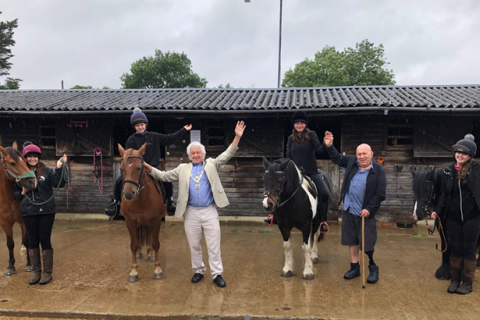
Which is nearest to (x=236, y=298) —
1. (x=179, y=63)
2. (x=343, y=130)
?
(x=343, y=130)

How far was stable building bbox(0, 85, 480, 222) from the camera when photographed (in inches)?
296

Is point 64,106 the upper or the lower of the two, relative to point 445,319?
upper

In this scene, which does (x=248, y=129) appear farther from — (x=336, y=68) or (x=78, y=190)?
(x=336, y=68)

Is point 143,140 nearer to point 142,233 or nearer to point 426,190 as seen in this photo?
point 142,233

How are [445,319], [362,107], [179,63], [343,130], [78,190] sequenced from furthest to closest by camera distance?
[179,63]
[78,190]
[343,130]
[362,107]
[445,319]

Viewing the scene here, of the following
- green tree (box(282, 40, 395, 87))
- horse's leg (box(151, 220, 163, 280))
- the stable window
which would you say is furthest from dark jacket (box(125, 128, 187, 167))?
green tree (box(282, 40, 395, 87))

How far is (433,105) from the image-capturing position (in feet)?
23.3

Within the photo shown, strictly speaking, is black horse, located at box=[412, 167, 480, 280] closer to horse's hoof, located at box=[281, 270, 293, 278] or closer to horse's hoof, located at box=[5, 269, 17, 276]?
horse's hoof, located at box=[281, 270, 293, 278]

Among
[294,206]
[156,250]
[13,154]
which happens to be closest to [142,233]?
[156,250]

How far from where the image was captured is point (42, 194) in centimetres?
423

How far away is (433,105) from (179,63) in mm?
38174

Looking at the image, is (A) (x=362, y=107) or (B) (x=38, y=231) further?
(A) (x=362, y=107)

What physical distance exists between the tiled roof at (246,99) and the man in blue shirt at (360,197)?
3210 mm

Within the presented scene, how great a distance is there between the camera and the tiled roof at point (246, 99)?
737 cm
